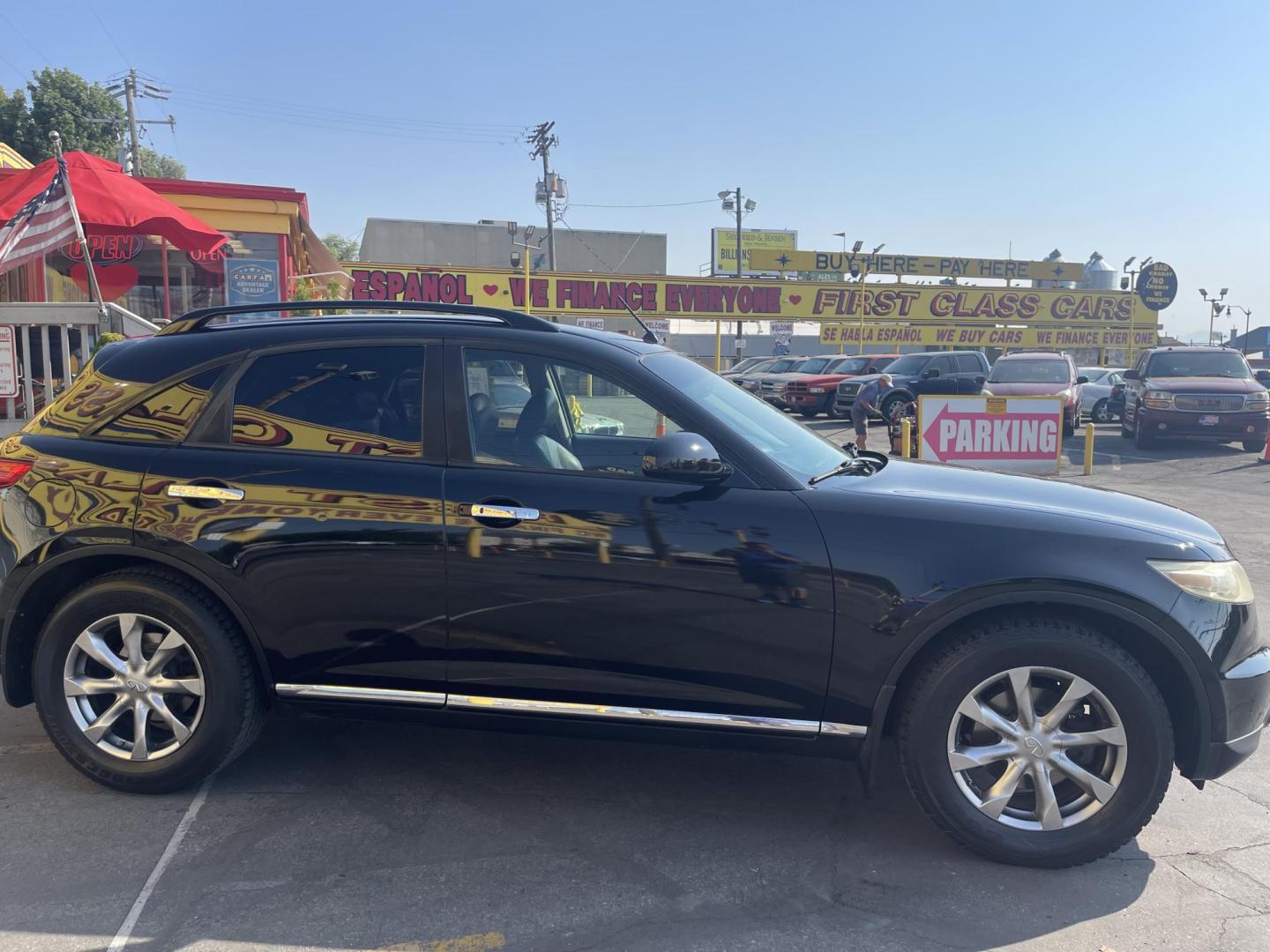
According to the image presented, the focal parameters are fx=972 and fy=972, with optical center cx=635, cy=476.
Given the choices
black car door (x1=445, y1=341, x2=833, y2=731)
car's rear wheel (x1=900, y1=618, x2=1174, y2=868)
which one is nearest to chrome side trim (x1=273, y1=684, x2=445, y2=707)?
black car door (x1=445, y1=341, x2=833, y2=731)

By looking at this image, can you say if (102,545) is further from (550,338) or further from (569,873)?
(569,873)

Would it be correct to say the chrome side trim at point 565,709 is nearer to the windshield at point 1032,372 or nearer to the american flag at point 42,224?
the american flag at point 42,224

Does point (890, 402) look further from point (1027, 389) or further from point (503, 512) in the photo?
point (503, 512)

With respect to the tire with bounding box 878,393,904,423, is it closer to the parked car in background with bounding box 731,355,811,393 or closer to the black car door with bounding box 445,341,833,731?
the parked car in background with bounding box 731,355,811,393

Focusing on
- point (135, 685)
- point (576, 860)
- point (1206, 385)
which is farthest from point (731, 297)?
point (576, 860)

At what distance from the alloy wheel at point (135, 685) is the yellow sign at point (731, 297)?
18793mm

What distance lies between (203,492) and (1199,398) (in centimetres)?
1673

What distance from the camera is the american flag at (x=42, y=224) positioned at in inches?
335

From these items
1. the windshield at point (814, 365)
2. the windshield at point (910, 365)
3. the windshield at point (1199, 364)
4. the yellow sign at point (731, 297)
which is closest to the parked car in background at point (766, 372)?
the windshield at point (814, 365)

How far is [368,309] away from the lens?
13.3 feet

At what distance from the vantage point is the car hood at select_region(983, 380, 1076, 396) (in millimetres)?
17641

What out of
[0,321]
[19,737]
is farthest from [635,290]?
[19,737]

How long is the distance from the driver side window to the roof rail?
0.17 metres

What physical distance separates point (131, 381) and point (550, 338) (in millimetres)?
1698
